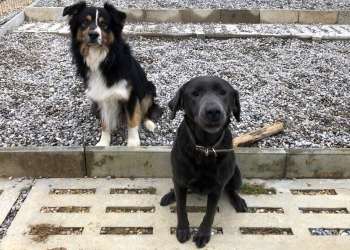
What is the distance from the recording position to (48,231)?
2.55m

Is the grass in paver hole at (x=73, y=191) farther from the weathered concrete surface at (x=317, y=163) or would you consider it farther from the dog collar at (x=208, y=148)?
the weathered concrete surface at (x=317, y=163)

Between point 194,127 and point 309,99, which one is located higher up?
point 194,127

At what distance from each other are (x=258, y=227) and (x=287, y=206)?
0.40m

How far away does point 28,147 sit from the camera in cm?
314

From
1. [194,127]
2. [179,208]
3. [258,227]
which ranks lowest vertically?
[258,227]

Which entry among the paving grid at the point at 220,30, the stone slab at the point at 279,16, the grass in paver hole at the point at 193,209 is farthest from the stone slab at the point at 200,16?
the grass in paver hole at the point at 193,209

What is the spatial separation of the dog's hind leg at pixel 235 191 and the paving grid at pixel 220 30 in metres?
4.68

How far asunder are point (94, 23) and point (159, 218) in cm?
192

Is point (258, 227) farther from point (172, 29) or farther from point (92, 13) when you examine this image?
point (172, 29)

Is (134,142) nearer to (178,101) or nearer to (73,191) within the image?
(73,191)

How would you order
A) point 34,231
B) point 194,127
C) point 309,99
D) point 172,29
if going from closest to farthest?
point 194,127 < point 34,231 < point 309,99 < point 172,29

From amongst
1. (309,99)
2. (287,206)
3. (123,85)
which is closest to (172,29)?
(309,99)

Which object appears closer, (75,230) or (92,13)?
(75,230)

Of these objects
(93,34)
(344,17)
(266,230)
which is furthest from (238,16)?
(266,230)
